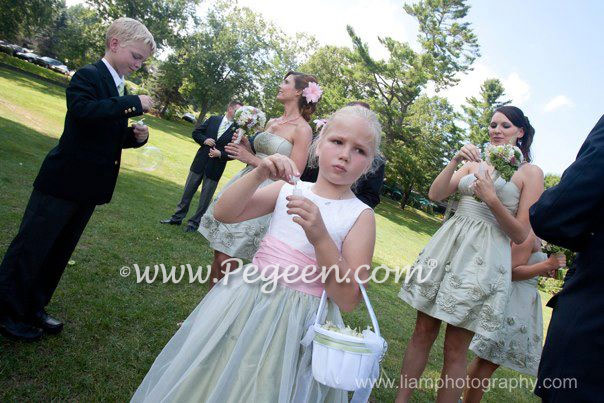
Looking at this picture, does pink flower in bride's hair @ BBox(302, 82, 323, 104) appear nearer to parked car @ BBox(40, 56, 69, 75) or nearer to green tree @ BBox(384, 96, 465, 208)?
green tree @ BBox(384, 96, 465, 208)

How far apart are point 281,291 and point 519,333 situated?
9.22ft

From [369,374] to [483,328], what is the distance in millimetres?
1960

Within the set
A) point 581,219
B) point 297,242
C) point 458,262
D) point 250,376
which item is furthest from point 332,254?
point 458,262

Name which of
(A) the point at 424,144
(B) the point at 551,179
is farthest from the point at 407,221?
(B) the point at 551,179

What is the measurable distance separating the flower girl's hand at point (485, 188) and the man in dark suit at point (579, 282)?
1.48 meters

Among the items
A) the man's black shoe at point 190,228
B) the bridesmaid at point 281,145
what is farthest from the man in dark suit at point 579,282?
the man's black shoe at point 190,228

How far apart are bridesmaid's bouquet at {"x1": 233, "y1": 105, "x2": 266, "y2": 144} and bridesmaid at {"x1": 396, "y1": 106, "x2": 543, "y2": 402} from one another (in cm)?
217

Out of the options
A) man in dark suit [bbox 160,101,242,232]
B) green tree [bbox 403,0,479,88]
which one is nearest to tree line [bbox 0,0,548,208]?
green tree [bbox 403,0,479,88]

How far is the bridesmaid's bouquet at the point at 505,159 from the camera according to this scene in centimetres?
337

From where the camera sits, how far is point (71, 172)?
3.20 metres

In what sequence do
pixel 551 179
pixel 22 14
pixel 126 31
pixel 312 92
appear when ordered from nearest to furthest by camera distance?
pixel 126 31
pixel 312 92
pixel 551 179
pixel 22 14

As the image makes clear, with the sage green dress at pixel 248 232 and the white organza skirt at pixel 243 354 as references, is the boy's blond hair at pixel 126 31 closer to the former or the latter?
the sage green dress at pixel 248 232

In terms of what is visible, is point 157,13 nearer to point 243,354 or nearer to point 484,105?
point 484,105

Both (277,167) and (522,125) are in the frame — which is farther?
(522,125)
